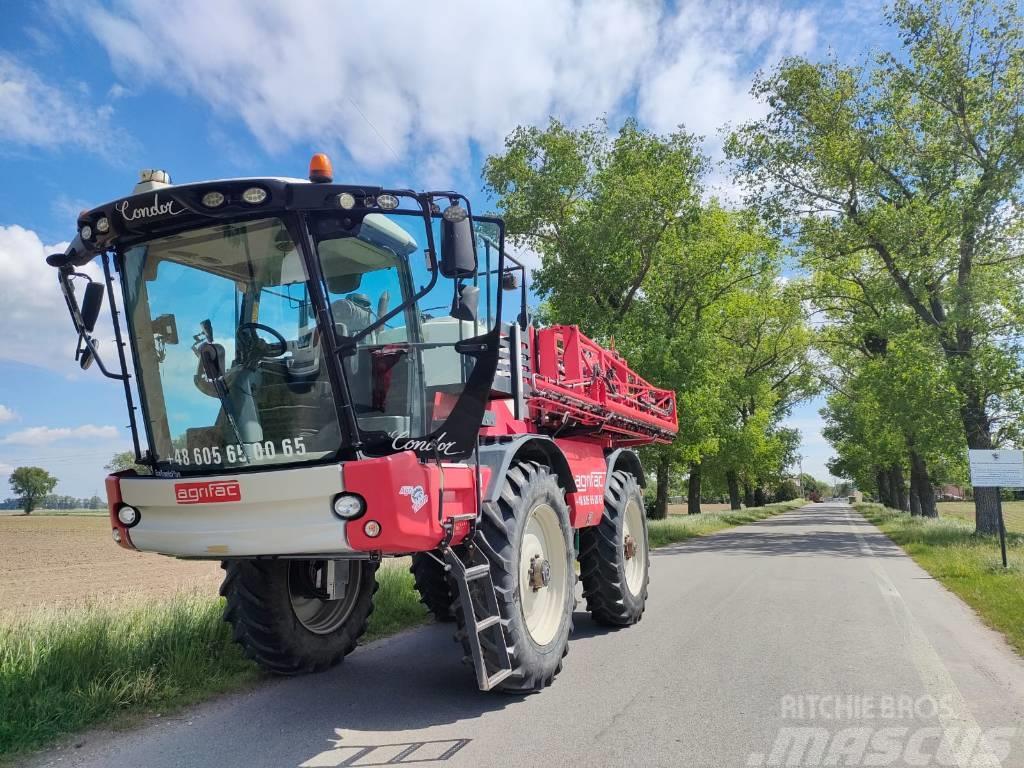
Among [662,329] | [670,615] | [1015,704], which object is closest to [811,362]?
[662,329]

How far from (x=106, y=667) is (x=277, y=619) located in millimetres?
1138

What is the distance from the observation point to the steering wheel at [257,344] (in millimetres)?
4508

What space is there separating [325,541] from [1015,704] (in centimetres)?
455

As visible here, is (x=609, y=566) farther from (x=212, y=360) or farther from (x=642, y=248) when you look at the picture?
(x=642, y=248)

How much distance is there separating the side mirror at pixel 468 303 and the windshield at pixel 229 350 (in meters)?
0.90

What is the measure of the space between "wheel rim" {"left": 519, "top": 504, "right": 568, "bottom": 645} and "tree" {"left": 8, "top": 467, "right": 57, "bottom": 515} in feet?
462

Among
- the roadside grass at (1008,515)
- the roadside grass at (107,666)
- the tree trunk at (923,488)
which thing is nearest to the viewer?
the roadside grass at (107,666)

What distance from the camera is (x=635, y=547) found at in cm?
804

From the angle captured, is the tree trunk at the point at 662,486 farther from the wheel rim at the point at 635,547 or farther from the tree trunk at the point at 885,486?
the tree trunk at the point at 885,486

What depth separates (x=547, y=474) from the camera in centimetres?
563

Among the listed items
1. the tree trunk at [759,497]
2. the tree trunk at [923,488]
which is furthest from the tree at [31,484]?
the tree trunk at [923,488]

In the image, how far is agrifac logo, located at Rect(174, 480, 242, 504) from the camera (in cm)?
423

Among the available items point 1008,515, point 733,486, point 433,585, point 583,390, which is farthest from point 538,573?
point 1008,515

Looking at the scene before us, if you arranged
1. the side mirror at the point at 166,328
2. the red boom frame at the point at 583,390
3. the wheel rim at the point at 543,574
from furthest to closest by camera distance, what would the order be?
the red boom frame at the point at 583,390 < the wheel rim at the point at 543,574 < the side mirror at the point at 166,328
